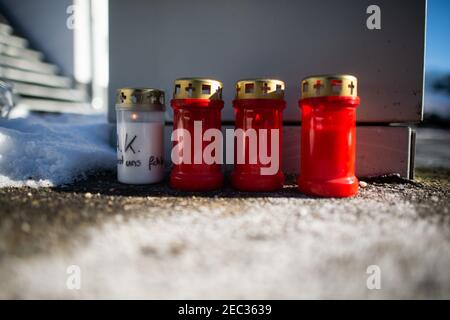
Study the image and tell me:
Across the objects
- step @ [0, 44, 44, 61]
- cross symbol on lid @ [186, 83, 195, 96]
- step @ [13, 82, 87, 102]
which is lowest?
cross symbol on lid @ [186, 83, 195, 96]

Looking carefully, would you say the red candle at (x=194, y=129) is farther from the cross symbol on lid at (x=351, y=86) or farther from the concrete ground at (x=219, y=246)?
the cross symbol on lid at (x=351, y=86)

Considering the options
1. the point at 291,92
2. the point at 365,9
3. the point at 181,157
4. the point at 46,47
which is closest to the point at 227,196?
the point at 181,157

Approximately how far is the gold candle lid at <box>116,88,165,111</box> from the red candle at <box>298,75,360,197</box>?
16.2 inches

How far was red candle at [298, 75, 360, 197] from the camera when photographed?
791 millimetres

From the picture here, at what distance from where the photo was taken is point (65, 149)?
98 cm

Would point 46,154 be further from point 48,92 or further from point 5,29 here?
point 5,29

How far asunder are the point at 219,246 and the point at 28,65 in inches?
80.6

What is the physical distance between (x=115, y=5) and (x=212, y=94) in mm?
598

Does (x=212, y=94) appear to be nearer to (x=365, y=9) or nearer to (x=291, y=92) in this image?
(x=291, y=92)

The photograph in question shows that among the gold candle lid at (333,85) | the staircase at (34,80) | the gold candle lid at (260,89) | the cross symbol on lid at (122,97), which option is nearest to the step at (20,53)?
the staircase at (34,80)

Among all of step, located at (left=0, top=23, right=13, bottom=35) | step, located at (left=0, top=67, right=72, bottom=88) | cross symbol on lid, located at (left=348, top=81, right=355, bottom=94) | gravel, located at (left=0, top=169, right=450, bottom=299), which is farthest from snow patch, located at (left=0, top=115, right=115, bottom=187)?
step, located at (left=0, top=23, right=13, bottom=35)

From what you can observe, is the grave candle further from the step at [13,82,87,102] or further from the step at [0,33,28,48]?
the step at [0,33,28,48]

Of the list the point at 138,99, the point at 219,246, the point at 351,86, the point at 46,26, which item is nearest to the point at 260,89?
the point at 351,86

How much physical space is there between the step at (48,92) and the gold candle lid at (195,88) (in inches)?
54.8
